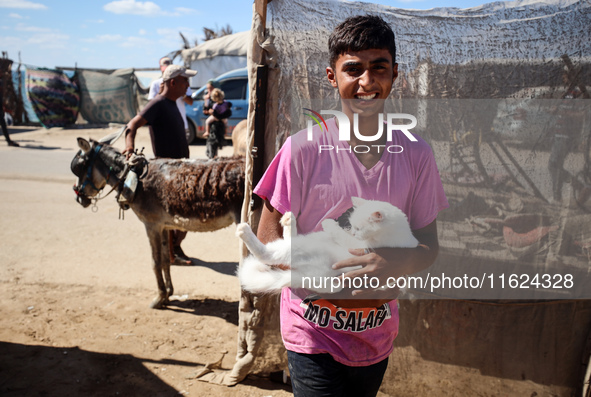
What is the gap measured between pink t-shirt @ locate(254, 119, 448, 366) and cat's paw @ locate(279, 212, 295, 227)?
25 millimetres

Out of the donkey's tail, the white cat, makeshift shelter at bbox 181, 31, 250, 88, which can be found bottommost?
the donkey's tail

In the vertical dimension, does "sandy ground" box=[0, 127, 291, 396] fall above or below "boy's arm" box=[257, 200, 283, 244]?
below

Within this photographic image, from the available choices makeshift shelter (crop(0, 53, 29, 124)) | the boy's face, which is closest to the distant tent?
makeshift shelter (crop(0, 53, 29, 124))

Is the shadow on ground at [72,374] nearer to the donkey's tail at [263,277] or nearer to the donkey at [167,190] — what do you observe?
the donkey at [167,190]

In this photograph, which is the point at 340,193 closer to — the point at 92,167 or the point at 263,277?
the point at 263,277

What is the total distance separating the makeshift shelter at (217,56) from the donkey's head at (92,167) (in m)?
13.6

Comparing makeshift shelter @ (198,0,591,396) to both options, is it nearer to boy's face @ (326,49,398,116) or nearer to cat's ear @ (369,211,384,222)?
boy's face @ (326,49,398,116)

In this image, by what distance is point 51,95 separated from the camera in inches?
671

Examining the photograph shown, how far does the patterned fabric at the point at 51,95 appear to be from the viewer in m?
16.8

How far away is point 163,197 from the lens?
13.1 feet

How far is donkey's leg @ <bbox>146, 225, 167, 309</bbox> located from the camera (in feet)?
13.7

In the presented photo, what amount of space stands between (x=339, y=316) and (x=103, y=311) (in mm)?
3439

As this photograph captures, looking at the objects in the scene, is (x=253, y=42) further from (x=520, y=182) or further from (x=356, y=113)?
(x=520, y=182)

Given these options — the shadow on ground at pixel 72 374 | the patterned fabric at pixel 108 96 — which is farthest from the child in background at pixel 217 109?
the patterned fabric at pixel 108 96
